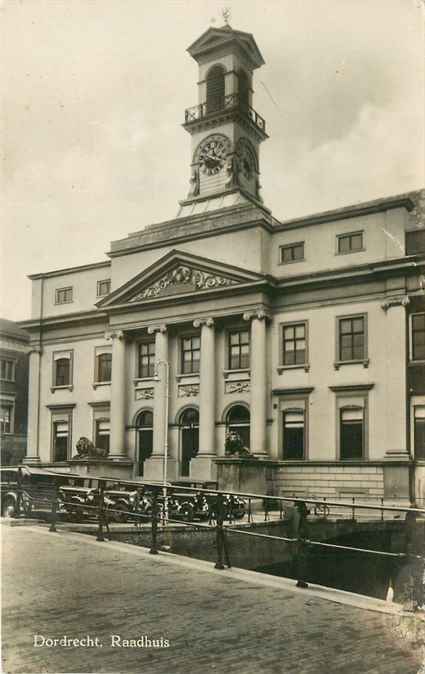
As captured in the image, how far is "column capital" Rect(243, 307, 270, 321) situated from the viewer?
28438mm

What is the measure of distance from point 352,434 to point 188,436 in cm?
754

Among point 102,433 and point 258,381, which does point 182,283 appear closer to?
point 258,381

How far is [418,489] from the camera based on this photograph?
24.7 meters

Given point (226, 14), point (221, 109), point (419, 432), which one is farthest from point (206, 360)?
point (226, 14)

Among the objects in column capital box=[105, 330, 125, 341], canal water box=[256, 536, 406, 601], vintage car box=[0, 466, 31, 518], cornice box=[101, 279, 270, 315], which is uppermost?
cornice box=[101, 279, 270, 315]

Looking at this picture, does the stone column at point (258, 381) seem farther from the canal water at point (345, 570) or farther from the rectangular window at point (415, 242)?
the canal water at point (345, 570)

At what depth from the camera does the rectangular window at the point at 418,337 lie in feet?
83.6

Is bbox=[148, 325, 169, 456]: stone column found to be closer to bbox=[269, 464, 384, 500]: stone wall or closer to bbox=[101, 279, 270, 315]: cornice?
bbox=[101, 279, 270, 315]: cornice

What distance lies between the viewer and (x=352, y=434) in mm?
26734

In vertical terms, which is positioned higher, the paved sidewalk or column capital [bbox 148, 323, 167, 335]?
column capital [bbox 148, 323, 167, 335]

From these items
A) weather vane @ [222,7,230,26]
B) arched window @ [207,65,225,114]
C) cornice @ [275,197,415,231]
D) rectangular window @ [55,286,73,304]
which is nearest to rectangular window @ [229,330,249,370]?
cornice @ [275,197,415,231]

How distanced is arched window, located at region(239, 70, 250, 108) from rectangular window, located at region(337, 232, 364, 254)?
10.5 m

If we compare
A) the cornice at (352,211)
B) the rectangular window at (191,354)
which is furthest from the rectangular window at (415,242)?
the rectangular window at (191,354)

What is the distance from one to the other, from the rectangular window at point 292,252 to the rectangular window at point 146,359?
7364 mm
